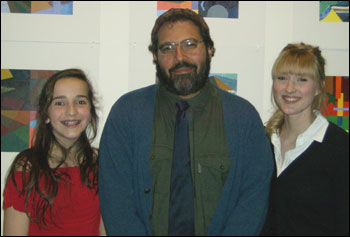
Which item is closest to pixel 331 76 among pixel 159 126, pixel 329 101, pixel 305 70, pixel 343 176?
pixel 329 101

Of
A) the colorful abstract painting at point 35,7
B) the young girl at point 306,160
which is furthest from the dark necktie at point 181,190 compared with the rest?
the colorful abstract painting at point 35,7

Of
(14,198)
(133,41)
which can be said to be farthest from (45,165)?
(133,41)

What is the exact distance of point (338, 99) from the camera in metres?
2.35

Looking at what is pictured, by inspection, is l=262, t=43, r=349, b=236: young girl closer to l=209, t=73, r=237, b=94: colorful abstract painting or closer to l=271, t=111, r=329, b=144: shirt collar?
l=271, t=111, r=329, b=144: shirt collar

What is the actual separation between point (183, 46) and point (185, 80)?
0.54ft

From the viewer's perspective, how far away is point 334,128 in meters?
1.63

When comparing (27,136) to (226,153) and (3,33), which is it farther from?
(226,153)

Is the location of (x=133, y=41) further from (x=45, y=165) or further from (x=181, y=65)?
(x=45, y=165)

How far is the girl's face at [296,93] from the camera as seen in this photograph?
168cm

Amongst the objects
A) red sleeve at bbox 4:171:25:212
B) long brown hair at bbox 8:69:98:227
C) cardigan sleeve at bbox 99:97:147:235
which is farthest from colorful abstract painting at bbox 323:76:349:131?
red sleeve at bbox 4:171:25:212

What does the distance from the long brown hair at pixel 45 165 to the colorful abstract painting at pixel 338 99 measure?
170 cm

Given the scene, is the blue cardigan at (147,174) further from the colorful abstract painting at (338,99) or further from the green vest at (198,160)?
the colorful abstract painting at (338,99)

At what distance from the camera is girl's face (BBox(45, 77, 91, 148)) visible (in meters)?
1.70

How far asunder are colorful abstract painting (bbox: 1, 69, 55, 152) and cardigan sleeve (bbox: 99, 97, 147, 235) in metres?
0.95
